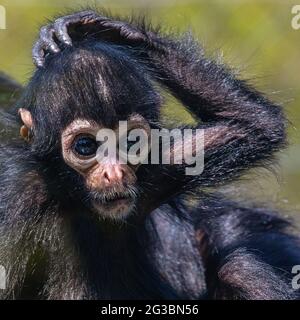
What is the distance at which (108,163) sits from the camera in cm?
786

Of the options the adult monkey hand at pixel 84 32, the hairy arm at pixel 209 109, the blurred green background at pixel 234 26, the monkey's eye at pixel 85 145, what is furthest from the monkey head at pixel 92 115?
the blurred green background at pixel 234 26

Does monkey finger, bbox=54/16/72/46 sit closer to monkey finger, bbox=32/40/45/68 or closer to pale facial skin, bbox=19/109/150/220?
monkey finger, bbox=32/40/45/68

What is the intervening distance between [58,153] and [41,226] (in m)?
0.55

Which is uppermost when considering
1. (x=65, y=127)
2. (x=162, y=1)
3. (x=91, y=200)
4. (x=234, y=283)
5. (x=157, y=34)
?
(x=162, y=1)

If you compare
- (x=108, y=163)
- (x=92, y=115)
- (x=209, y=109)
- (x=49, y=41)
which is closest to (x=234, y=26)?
(x=209, y=109)

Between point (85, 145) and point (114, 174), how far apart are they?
1.04ft

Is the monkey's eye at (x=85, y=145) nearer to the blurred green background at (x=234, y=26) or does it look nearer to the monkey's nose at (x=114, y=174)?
the monkey's nose at (x=114, y=174)

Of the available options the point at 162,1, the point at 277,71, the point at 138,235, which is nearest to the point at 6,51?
the point at 162,1

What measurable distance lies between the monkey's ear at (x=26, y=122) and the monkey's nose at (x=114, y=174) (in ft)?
2.30

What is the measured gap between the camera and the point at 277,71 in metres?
15.8

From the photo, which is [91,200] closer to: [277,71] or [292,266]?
[292,266]

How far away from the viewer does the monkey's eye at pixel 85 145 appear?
26.1 feet

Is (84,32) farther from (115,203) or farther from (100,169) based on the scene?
(115,203)

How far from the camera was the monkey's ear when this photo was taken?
8.14 meters
